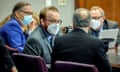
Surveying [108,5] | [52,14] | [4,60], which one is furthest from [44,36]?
[108,5]

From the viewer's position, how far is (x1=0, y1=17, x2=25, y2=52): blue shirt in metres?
4.15

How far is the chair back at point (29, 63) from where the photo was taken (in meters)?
2.96

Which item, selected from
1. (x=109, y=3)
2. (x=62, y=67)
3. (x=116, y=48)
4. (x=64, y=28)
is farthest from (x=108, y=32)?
(x=109, y=3)

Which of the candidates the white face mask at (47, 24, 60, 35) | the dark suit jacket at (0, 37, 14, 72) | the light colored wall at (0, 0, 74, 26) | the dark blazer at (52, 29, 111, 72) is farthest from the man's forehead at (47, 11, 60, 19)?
the light colored wall at (0, 0, 74, 26)

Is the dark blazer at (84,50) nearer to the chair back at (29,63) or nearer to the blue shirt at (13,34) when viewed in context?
the chair back at (29,63)

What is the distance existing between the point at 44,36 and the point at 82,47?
730mm

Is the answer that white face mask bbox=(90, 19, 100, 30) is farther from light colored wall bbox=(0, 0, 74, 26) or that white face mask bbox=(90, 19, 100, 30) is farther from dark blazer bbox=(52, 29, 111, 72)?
Answer: light colored wall bbox=(0, 0, 74, 26)

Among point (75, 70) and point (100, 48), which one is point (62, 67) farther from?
point (100, 48)

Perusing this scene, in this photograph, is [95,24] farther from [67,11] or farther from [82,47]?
[67,11]

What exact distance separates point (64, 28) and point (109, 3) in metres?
1.30

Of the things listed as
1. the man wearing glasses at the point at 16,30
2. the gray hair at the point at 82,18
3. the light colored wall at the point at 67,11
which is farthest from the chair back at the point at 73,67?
the light colored wall at the point at 67,11

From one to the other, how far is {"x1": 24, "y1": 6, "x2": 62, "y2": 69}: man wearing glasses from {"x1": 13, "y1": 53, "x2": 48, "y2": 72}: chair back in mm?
271

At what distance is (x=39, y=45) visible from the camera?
11.2 feet

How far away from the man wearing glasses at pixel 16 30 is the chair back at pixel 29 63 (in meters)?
0.77
